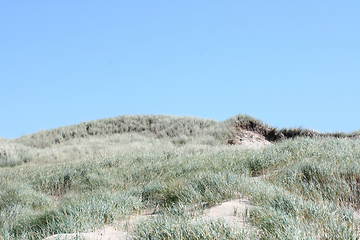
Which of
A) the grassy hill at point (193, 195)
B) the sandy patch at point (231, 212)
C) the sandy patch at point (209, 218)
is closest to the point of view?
the grassy hill at point (193, 195)

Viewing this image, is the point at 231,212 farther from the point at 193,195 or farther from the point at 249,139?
the point at 249,139

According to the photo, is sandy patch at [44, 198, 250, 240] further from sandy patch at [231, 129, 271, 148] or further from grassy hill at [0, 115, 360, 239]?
sandy patch at [231, 129, 271, 148]

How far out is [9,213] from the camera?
5.60 m

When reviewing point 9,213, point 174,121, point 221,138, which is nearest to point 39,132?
point 174,121

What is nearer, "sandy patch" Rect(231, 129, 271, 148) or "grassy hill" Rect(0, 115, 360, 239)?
"grassy hill" Rect(0, 115, 360, 239)

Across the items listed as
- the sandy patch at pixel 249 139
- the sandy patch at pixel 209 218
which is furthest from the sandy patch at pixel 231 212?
the sandy patch at pixel 249 139

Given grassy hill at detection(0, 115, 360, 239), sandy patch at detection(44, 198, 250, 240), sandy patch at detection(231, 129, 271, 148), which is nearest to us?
grassy hill at detection(0, 115, 360, 239)

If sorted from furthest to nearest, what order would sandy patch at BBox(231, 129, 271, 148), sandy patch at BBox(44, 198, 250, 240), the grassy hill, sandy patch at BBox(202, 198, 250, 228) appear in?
1. sandy patch at BBox(231, 129, 271, 148)
2. sandy patch at BBox(202, 198, 250, 228)
3. sandy patch at BBox(44, 198, 250, 240)
4. the grassy hill

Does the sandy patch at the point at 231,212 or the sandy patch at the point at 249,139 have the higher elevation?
the sandy patch at the point at 249,139

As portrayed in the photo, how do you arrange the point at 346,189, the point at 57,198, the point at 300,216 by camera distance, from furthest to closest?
the point at 57,198, the point at 346,189, the point at 300,216

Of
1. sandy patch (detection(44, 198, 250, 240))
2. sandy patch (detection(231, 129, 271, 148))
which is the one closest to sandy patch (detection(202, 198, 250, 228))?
sandy patch (detection(44, 198, 250, 240))

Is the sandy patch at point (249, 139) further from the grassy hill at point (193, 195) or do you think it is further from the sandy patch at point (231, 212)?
the sandy patch at point (231, 212)

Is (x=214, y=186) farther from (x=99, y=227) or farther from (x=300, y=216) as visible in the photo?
(x=99, y=227)

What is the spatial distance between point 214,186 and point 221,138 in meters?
10.1
